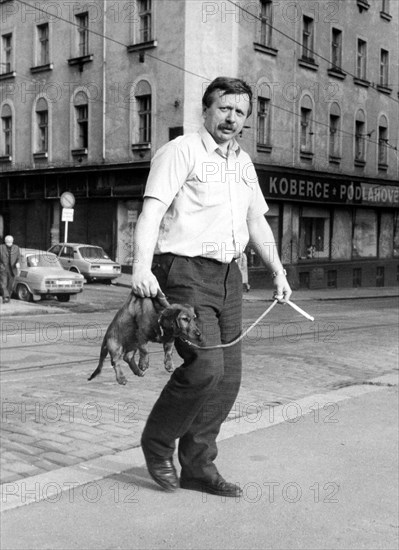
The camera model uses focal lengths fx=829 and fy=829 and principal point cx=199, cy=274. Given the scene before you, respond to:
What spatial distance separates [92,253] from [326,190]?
1020cm

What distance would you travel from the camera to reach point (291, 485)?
445cm

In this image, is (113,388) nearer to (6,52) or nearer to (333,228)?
(333,228)

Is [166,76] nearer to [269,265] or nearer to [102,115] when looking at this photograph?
[102,115]

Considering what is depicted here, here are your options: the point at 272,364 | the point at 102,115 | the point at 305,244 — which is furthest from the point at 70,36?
the point at 272,364

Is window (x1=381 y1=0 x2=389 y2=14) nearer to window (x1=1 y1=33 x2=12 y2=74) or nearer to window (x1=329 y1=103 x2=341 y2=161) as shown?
window (x1=329 y1=103 x2=341 y2=161)

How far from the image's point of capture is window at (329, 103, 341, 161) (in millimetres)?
33781

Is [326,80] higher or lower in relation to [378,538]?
higher

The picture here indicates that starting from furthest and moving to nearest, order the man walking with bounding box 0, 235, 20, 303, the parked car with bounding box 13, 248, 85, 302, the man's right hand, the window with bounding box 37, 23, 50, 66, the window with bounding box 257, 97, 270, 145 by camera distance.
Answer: the window with bounding box 37, 23, 50, 66 < the window with bounding box 257, 97, 270, 145 < the parked car with bounding box 13, 248, 85, 302 < the man walking with bounding box 0, 235, 20, 303 < the man's right hand

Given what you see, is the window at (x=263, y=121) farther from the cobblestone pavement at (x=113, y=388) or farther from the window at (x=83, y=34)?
the cobblestone pavement at (x=113, y=388)

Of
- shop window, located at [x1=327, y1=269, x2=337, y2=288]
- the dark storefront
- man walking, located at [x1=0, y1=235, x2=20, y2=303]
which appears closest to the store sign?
the dark storefront

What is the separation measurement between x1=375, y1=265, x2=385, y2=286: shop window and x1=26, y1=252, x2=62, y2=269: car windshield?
19.1m

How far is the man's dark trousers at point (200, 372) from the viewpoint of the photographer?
11.2 feet

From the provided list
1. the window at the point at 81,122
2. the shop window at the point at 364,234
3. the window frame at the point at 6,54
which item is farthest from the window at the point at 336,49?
the window frame at the point at 6,54

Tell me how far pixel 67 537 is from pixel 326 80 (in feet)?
103
